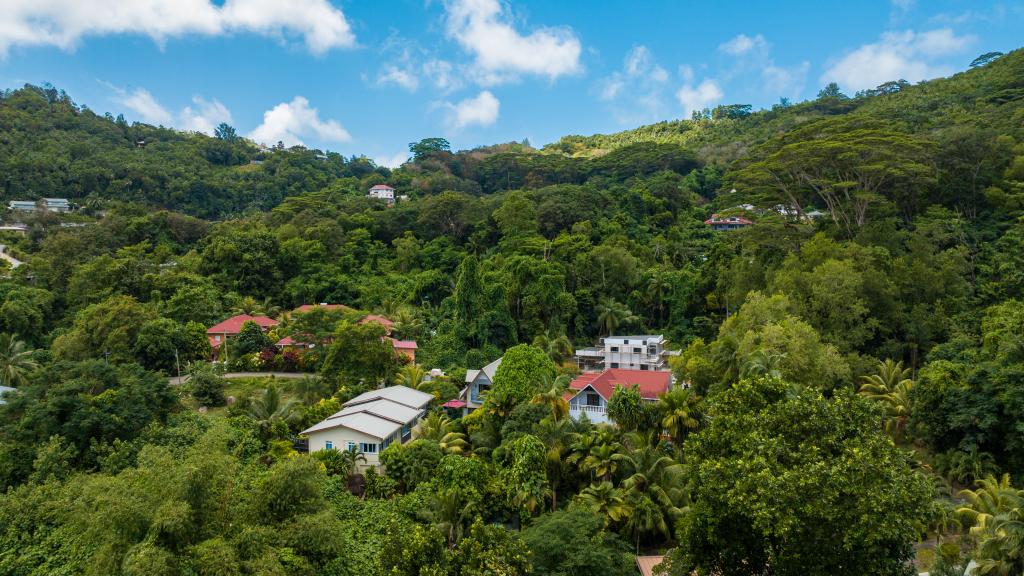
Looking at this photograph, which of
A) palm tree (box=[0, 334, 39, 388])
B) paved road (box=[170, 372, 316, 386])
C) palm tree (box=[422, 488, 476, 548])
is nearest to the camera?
palm tree (box=[422, 488, 476, 548])

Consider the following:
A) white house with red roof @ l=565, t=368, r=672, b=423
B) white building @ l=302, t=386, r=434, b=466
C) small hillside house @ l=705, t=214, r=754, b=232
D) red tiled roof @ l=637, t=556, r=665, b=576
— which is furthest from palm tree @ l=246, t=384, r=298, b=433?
small hillside house @ l=705, t=214, r=754, b=232

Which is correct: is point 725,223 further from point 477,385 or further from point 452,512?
point 452,512

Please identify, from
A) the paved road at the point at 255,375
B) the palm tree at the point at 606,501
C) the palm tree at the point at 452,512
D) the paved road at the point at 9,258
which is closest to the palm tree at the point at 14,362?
the paved road at the point at 255,375

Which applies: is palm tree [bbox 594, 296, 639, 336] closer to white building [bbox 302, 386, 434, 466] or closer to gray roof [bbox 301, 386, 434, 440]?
gray roof [bbox 301, 386, 434, 440]

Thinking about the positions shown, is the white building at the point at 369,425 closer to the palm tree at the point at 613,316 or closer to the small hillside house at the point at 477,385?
the small hillside house at the point at 477,385

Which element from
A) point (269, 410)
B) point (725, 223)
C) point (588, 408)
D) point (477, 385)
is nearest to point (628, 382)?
point (588, 408)

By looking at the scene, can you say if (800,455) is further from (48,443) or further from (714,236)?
(714,236)

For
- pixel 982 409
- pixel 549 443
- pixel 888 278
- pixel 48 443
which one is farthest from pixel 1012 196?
pixel 48 443
